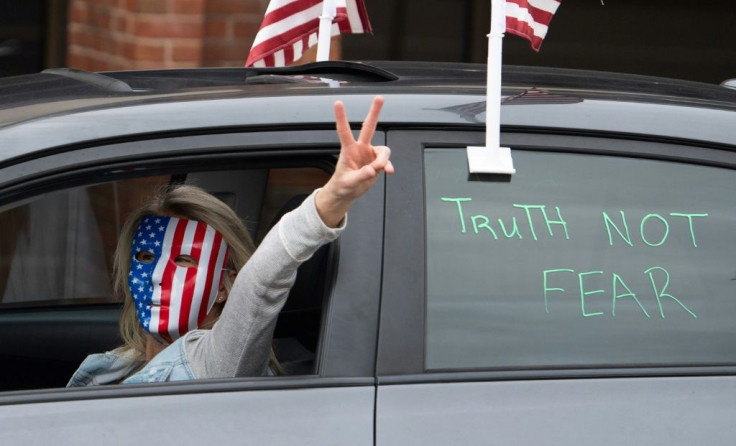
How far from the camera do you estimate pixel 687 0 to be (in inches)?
271

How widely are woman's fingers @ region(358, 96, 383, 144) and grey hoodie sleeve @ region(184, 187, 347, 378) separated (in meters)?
0.17

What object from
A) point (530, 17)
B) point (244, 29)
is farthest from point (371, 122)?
point (244, 29)

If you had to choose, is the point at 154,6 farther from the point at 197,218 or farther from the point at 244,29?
the point at 197,218

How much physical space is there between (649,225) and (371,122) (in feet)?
1.90

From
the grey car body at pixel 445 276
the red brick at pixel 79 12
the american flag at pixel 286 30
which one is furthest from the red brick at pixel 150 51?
the grey car body at pixel 445 276

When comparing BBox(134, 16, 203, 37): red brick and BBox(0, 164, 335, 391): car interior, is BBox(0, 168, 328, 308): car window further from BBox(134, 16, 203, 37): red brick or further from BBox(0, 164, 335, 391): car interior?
BBox(134, 16, 203, 37): red brick

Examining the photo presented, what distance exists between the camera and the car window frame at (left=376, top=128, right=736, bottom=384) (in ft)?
6.84

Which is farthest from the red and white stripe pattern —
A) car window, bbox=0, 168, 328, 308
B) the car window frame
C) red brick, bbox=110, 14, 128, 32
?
red brick, bbox=110, 14, 128, 32

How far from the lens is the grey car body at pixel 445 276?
80.2 inches

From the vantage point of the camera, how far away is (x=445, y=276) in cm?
214

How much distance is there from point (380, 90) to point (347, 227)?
300mm

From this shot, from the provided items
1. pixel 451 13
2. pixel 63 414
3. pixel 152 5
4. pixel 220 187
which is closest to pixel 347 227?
pixel 63 414

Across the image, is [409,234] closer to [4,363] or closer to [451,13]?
[4,363]

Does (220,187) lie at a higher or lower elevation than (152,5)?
lower
